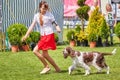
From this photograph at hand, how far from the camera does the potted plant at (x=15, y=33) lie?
652 inches

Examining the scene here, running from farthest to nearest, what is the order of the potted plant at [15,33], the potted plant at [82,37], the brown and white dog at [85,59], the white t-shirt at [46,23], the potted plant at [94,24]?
the potted plant at [82,37] < the potted plant at [94,24] < the potted plant at [15,33] < the white t-shirt at [46,23] < the brown and white dog at [85,59]

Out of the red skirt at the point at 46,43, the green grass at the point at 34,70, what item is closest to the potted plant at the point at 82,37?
the green grass at the point at 34,70

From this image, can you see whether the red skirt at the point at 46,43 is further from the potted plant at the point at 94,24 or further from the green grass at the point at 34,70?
the potted plant at the point at 94,24

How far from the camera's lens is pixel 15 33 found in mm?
16656

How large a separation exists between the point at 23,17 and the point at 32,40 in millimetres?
1685

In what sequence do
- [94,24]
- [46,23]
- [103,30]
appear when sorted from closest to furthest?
[46,23] → [103,30] → [94,24]

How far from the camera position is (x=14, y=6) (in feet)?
60.8

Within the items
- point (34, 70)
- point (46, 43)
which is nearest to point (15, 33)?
point (34, 70)

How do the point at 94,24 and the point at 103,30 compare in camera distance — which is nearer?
the point at 103,30

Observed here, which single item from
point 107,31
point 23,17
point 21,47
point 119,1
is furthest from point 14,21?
point 119,1

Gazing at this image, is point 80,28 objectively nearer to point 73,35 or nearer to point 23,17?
point 73,35

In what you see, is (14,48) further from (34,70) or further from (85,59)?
(85,59)

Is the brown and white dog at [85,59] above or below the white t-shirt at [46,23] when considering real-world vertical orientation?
below

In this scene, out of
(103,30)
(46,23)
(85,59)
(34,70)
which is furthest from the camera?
(103,30)
